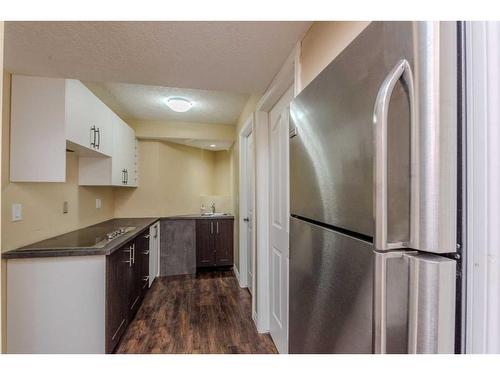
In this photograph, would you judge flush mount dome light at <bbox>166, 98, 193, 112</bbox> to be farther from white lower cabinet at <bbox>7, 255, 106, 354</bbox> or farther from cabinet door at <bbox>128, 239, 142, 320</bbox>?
white lower cabinet at <bbox>7, 255, 106, 354</bbox>

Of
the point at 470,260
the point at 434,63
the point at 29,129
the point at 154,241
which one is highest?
the point at 29,129

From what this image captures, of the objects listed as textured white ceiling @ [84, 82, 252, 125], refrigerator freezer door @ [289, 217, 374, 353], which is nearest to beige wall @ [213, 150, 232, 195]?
textured white ceiling @ [84, 82, 252, 125]

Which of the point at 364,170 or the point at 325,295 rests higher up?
the point at 364,170

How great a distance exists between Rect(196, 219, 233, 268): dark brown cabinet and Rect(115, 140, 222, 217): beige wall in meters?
0.58

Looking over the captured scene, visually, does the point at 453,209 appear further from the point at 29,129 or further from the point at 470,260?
the point at 29,129

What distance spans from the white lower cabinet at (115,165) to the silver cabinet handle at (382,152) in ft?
9.03

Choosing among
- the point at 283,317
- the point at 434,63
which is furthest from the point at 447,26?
the point at 283,317

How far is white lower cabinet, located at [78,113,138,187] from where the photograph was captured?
256cm

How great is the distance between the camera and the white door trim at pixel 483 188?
41 centimetres

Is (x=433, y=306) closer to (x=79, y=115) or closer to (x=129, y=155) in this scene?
(x=79, y=115)

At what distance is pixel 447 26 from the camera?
0.42 metres

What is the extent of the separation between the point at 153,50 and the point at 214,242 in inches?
123

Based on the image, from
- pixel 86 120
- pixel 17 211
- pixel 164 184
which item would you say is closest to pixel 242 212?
pixel 164 184
